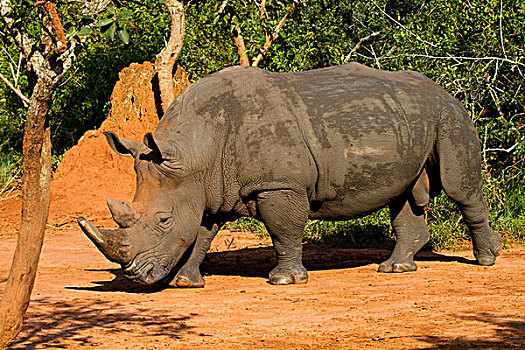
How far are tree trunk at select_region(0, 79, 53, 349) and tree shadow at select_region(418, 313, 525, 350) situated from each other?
7.59 ft

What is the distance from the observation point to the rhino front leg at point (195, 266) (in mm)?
7066

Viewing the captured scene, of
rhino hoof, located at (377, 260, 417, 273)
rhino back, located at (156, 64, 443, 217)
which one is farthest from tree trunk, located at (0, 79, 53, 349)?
rhino hoof, located at (377, 260, 417, 273)

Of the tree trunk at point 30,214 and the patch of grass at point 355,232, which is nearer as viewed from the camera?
the tree trunk at point 30,214

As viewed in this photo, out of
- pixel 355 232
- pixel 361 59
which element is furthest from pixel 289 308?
pixel 361 59

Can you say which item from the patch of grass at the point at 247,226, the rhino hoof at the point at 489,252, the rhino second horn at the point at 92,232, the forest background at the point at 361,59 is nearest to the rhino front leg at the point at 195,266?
the rhino second horn at the point at 92,232

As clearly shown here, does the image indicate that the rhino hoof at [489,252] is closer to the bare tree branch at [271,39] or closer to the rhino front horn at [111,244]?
the rhino front horn at [111,244]

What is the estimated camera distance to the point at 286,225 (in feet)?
22.6

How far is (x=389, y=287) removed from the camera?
6.68 m

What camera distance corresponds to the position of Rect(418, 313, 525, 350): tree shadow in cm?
429

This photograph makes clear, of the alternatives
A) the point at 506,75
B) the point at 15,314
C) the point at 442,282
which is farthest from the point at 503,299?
the point at 506,75

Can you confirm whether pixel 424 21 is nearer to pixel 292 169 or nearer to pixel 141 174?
pixel 292 169

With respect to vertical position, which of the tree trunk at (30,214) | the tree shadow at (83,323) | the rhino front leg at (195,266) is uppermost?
the tree trunk at (30,214)

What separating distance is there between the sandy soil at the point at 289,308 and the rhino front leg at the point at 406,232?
0.69ft

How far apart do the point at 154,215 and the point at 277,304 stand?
1.35 metres
